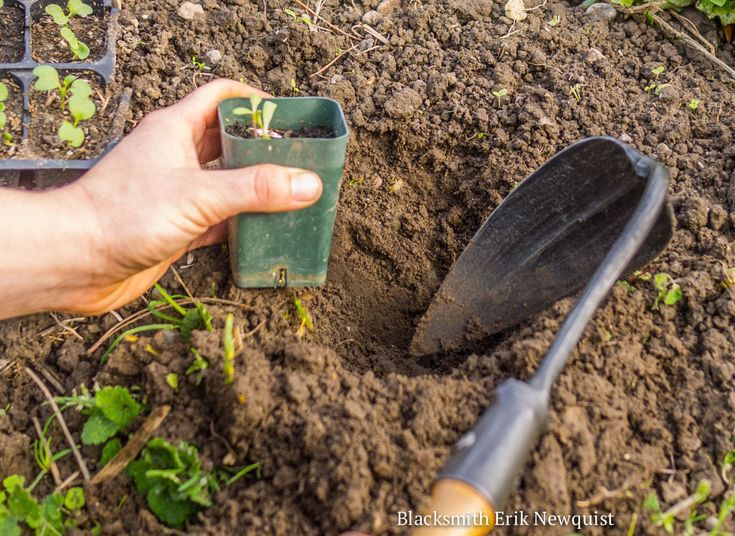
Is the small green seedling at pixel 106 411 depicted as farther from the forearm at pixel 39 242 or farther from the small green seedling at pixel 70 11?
the small green seedling at pixel 70 11

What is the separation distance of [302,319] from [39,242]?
728mm

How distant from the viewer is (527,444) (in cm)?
139

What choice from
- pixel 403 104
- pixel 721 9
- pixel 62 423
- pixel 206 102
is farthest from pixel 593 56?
pixel 62 423

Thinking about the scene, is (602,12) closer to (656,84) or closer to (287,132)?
(656,84)

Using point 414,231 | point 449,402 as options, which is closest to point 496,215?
point 414,231

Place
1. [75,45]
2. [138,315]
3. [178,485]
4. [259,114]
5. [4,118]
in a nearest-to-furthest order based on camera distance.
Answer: [178,485] < [259,114] < [138,315] < [4,118] < [75,45]

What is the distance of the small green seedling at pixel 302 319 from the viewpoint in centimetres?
205

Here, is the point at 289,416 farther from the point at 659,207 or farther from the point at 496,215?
the point at 659,207

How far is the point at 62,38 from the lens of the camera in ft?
9.18

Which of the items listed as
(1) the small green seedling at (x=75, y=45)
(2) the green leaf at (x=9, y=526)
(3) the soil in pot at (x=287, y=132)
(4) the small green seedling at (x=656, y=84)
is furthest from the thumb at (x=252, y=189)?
(4) the small green seedling at (x=656, y=84)

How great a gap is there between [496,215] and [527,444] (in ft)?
2.78

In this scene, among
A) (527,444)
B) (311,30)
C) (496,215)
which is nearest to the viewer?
Result: (527,444)

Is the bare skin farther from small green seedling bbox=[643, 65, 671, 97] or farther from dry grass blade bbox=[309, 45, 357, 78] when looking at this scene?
small green seedling bbox=[643, 65, 671, 97]

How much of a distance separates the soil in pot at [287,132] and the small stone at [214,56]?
87 centimetres
